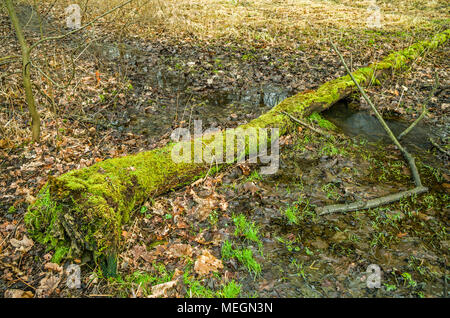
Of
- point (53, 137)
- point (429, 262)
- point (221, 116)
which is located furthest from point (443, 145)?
point (53, 137)

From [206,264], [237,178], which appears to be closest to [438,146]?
[237,178]

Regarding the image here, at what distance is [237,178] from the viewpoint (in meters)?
4.52

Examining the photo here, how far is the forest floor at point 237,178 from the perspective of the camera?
121 inches

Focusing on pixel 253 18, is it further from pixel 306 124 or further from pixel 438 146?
pixel 438 146

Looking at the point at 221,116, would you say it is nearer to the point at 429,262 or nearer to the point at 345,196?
the point at 345,196

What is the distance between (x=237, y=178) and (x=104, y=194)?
203cm

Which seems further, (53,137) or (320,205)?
(53,137)

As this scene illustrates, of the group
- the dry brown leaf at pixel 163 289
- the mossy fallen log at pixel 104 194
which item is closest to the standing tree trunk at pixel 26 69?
the mossy fallen log at pixel 104 194

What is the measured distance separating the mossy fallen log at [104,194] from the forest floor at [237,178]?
226 millimetres

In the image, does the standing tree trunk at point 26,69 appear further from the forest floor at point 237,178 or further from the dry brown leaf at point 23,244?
the dry brown leaf at point 23,244

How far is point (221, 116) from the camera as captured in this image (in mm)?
6164

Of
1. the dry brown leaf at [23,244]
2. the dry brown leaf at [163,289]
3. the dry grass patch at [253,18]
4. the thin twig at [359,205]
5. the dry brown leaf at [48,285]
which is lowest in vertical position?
the thin twig at [359,205]
